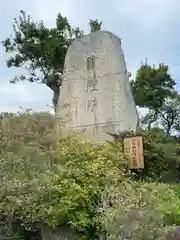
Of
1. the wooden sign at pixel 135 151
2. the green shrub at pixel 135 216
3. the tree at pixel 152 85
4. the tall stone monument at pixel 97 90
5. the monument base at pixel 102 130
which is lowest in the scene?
the green shrub at pixel 135 216

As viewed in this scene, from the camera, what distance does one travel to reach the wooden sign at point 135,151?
9828 millimetres

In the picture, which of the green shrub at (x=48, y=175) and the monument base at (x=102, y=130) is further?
the monument base at (x=102, y=130)

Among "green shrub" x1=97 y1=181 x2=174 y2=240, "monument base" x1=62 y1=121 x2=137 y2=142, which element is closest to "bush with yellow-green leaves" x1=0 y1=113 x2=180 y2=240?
"green shrub" x1=97 y1=181 x2=174 y2=240

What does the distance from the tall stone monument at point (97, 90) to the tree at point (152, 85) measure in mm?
9233

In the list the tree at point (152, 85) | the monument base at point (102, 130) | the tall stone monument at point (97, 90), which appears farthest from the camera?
the tree at point (152, 85)

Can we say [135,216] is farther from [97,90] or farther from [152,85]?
[152,85]

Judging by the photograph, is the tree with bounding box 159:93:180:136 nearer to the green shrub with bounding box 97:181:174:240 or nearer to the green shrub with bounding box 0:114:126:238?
the green shrub with bounding box 0:114:126:238

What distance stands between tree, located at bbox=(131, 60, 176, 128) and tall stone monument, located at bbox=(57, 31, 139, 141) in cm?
923

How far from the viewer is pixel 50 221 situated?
6.95 meters

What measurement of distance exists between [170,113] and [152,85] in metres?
2.59

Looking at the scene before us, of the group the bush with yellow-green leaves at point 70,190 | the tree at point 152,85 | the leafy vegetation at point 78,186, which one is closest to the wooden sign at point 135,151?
the leafy vegetation at point 78,186

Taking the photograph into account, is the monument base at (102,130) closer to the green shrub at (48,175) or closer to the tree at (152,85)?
the green shrub at (48,175)

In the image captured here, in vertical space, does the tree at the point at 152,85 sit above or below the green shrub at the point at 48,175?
above

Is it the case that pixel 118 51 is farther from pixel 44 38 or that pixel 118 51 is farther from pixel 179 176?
pixel 44 38
